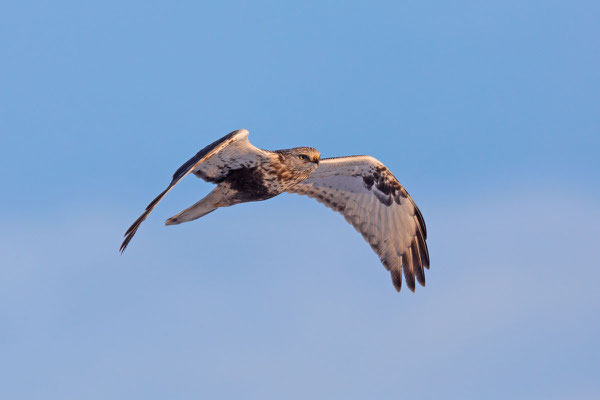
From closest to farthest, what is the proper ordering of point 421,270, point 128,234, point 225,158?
point 128,234
point 225,158
point 421,270

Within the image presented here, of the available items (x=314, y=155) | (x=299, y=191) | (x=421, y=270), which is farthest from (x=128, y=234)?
(x=421, y=270)

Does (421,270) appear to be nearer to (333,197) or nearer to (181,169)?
(333,197)

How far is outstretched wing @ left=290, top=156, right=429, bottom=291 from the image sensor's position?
49.9ft

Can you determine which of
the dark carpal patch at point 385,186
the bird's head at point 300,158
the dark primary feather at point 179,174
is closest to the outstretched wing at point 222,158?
the dark primary feather at point 179,174

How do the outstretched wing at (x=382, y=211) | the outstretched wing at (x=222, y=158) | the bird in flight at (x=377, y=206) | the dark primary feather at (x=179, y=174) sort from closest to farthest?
the dark primary feather at (x=179, y=174), the outstretched wing at (x=222, y=158), the bird in flight at (x=377, y=206), the outstretched wing at (x=382, y=211)

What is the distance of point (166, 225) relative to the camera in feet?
44.3

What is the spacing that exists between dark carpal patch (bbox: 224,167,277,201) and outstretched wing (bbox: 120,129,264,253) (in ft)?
0.33

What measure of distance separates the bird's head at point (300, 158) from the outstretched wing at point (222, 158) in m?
0.49

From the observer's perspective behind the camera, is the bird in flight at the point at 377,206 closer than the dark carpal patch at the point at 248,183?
No

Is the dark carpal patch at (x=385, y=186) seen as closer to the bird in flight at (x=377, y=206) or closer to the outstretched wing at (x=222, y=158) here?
the bird in flight at (x=377, y=206)

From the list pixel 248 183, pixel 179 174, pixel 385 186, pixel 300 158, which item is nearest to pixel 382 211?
pixel 385 186

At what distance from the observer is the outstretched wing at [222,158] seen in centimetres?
1152

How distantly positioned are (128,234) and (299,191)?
17.8ft

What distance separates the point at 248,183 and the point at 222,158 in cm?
60
